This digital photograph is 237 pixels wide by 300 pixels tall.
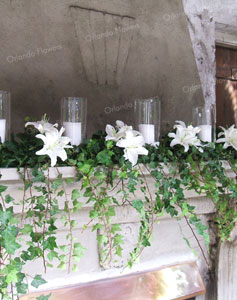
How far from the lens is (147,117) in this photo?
3.97 feet

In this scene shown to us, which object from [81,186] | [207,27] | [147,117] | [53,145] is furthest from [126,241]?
[207,27]

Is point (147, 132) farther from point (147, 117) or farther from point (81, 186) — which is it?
point (81, 186)

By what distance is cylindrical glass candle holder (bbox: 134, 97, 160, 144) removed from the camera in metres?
1.20

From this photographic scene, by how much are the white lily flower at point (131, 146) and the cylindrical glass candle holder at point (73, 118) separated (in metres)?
0.18

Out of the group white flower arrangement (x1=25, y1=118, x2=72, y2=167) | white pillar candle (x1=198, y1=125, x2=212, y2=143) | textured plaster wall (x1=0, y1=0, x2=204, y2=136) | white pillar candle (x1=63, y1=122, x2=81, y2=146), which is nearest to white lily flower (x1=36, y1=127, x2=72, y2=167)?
white flower arrangement (x1=25, y1=118, x2=72, y2=167)

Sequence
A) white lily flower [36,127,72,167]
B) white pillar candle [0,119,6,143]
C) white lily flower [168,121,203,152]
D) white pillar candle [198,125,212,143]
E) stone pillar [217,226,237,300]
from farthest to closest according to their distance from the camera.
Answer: stone pillar [217,226,237,300] < white pillar candle [198,125,212,143] < white lily flower [168,121,203,152] < white pillar candle [0,119,6,143] < white lily flower [36,127,72,167]

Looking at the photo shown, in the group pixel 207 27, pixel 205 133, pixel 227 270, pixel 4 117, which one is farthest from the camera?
pixel 207 27

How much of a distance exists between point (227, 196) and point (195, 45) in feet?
2.76

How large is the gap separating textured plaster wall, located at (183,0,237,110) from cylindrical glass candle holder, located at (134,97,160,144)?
664 mm

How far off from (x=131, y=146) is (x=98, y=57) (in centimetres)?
56

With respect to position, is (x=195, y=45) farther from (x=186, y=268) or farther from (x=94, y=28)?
(x=186, y=268)

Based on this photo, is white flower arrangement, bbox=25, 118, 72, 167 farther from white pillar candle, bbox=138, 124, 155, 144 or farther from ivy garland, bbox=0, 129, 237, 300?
white pillar candle, bbox=138, 124, 155, 144

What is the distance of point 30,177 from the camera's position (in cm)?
96

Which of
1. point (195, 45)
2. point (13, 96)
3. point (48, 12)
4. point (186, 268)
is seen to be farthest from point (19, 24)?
point (186, 268)
